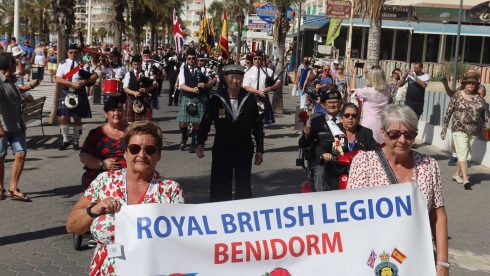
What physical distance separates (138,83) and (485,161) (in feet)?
21.4

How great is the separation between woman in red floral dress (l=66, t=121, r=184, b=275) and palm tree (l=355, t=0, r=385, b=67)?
47.2 feet

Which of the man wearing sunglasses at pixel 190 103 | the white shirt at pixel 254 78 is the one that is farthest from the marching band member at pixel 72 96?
the white shirt at pixel 254 78

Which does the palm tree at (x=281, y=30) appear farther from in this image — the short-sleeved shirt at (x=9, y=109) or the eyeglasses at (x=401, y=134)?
the eyeglasses at (x=401, y=134)

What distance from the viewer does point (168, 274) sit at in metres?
3.48

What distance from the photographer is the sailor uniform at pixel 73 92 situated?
41.3 ft

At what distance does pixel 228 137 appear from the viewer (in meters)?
7.05

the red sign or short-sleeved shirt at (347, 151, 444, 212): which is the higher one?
the red sign

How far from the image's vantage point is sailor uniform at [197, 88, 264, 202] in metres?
7.05

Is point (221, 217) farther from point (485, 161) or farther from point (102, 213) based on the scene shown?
point (485, 161)

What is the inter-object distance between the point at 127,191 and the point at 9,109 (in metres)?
5.42

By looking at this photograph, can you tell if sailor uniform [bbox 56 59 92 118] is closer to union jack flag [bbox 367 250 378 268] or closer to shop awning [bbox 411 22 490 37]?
union jack flag [bbox 367 250 378 268]

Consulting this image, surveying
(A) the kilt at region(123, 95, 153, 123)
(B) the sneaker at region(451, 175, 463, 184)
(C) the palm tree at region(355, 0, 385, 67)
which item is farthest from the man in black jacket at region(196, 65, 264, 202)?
(C) the palm tree at region(355, 0, 385, 67)

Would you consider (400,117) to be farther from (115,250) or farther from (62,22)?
(62,22)

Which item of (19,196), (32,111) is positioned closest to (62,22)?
(32,111)
